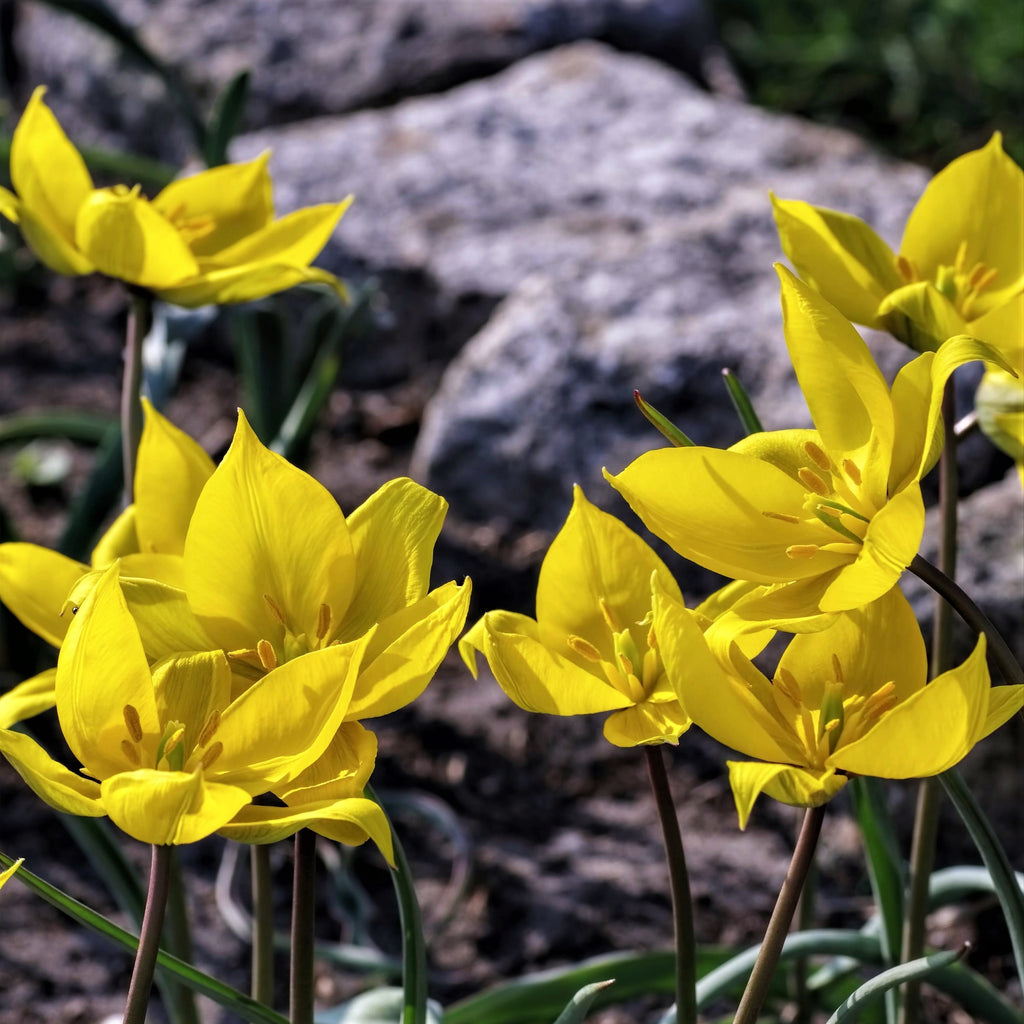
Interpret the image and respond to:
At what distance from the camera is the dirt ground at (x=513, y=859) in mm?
1583

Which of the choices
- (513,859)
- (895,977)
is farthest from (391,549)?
(513,859)

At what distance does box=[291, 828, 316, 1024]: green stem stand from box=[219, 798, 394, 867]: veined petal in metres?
0.06

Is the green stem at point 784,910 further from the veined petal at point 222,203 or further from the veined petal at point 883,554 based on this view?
the veined petal at point 222,203

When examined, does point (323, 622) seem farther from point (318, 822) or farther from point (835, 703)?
point (835, 703)

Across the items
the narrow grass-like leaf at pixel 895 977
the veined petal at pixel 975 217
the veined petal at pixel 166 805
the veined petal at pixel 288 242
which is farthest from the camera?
the veined petal at pixel 288 242

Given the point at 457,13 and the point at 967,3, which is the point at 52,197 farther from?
the point at 967,3

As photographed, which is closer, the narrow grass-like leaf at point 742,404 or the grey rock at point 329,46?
the narrow grass-like leaf at point 742,404

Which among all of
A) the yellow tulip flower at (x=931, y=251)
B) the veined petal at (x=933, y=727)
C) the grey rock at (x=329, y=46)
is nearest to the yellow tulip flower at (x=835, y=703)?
the veined petal at (x=933, y=727)

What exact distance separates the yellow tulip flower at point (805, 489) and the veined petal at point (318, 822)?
0.22 meters

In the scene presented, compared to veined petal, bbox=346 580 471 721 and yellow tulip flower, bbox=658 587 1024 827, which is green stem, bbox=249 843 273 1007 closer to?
veined petal, bbox=346 580 471 721

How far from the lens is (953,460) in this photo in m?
0.90

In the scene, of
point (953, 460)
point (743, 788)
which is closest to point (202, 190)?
point (953, 460)

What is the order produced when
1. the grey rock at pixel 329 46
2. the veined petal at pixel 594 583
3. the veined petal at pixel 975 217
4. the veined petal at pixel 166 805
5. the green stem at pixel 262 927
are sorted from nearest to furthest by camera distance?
the veined petal at pixel 166 805 < the veined petal at pixel 594 583 < the green stem at pixel 262 927 < the veined petal at pixel 975 217 < the grey rock at pixel 329 46

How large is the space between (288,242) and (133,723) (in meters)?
0.62
